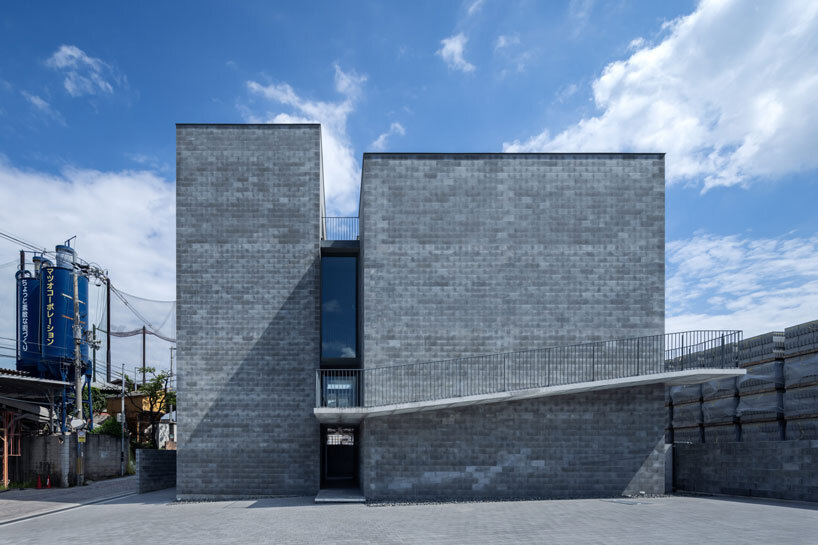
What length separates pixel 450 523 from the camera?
11.0 m

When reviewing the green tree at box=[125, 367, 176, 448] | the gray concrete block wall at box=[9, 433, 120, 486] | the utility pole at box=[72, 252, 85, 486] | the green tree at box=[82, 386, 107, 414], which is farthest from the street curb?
the green tree at box=[82, 386, 107, 414]

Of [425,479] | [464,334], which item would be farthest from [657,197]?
[425,479]

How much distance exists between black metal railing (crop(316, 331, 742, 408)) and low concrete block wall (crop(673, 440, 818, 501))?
240 cm

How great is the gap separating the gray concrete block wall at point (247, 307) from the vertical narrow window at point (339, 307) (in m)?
0.66

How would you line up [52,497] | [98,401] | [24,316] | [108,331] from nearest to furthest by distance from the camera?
[52,497], [24,316], [98,401], [108,331]

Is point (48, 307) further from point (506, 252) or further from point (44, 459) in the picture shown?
point (506, 252)

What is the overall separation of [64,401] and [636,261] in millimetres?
23406

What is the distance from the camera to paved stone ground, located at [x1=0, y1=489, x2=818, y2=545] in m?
9.49

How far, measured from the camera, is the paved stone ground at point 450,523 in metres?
9.49

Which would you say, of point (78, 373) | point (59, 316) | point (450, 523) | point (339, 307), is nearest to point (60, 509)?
point (78, 373)

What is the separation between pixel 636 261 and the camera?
1502 centimetres

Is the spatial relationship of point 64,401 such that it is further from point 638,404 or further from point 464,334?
point 638,404

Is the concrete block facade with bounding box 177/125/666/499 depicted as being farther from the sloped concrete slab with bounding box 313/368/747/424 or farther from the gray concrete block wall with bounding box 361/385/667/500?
the sloped concrete slab with bounding box 313/368/747/424

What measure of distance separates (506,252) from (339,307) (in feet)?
18.8
